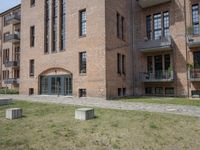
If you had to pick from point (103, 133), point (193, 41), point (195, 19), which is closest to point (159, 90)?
point (193, 41)

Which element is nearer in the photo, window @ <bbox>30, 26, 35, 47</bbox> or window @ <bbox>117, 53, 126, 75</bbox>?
window @ <bbox>117, 53, 126, 75</bbox>

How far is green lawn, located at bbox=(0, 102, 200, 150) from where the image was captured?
6203 mm

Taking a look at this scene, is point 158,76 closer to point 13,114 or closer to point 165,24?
point 165,24

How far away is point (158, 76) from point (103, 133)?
16794 mm

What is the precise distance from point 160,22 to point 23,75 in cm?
A: 1846

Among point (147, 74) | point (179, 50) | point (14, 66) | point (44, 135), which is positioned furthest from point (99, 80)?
point (14, 66)

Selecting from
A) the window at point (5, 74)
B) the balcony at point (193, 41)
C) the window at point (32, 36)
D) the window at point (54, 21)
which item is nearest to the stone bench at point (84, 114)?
the balcony at point (193, 41)

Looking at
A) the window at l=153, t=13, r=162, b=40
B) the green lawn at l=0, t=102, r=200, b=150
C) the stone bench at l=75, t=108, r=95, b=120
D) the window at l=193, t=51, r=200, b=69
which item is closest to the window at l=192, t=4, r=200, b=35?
the window at l=193, t=51, r=200, b=69

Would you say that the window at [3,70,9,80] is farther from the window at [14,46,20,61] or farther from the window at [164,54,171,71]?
the window at [164,54,171,71]

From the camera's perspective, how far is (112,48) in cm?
2053

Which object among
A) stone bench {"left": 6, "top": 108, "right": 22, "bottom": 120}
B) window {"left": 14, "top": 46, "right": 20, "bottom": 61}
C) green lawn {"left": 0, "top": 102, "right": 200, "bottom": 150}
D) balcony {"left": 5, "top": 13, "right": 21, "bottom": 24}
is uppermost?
balcony {"left": 5, "top": 13, "right": 21, "bottom": 24}

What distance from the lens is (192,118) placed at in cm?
935

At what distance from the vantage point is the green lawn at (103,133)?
620cm

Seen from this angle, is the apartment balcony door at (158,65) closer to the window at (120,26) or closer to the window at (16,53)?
the window at (120,26)
